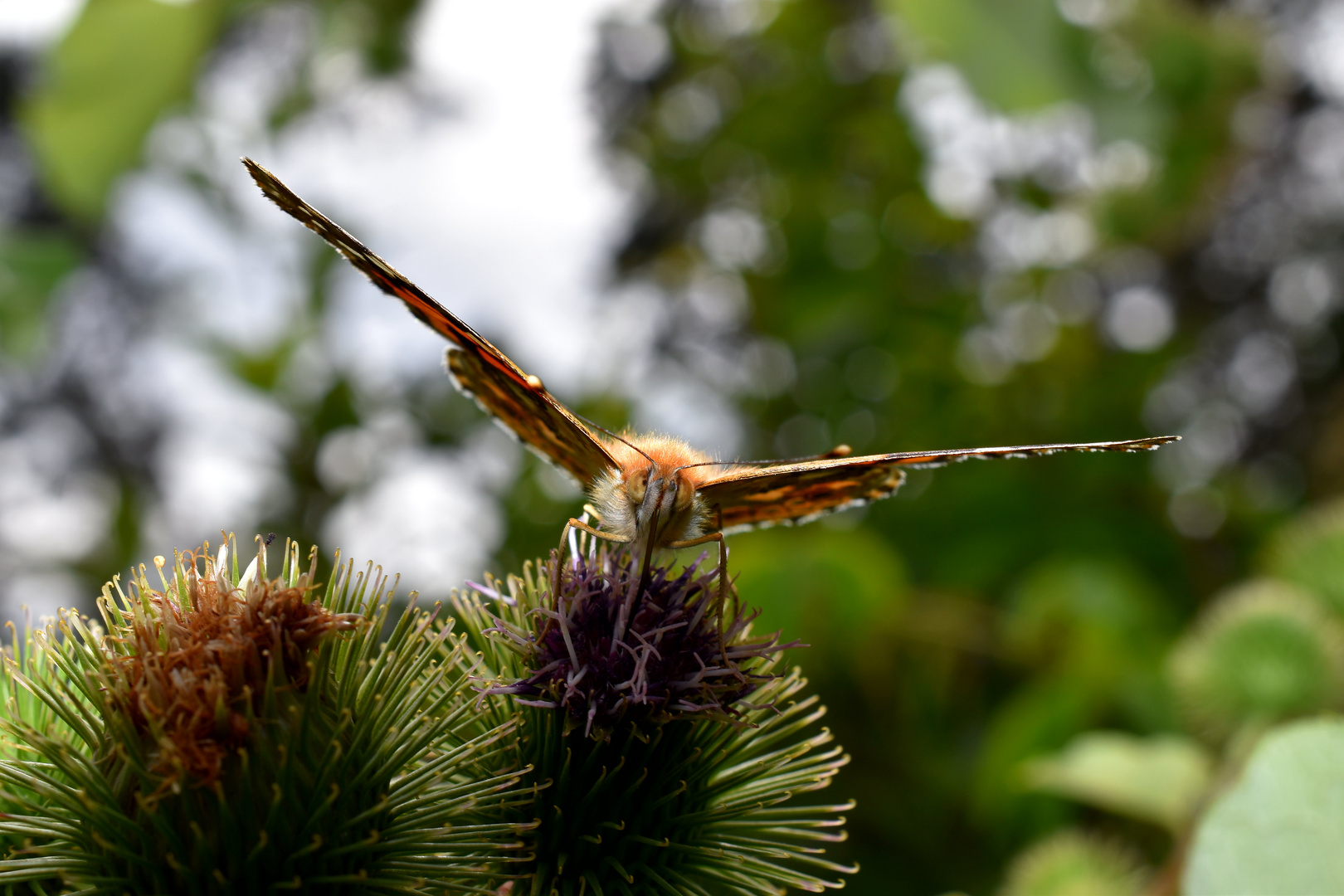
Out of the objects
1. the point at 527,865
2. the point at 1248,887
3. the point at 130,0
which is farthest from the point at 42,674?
the point at 130,0

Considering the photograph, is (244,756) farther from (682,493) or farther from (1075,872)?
(1075,872)

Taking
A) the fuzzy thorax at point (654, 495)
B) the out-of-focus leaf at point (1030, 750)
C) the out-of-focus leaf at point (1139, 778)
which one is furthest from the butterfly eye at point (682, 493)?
the out-of-focus leaf at point (1030, 750)

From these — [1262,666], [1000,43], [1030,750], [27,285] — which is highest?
[1000,43]

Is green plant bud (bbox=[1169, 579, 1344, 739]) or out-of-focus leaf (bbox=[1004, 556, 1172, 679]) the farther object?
out-of-focus leaf (bbox=[1004, 556, 1172, 679])

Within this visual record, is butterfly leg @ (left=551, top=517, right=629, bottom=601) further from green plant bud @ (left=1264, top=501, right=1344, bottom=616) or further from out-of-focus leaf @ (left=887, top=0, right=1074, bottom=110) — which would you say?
green plant bud @ (left=1264, top=501, right=1344, bottom=616)

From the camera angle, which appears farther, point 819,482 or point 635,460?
point 819,482

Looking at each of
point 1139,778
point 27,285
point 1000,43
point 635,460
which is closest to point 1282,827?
point 1139,778

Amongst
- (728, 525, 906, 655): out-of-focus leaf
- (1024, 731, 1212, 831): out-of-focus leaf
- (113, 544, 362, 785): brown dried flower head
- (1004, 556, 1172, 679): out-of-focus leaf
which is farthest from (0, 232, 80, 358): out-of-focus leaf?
(1024, 731, 1212, 831): out-of-focus leaf
